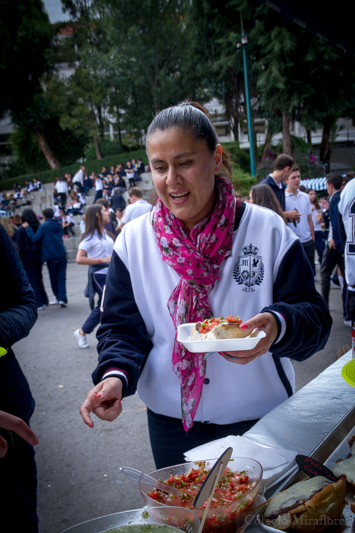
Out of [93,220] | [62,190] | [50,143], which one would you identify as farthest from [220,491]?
[50,143]

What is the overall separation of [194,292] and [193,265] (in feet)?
0.37

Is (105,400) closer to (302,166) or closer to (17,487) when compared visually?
(17,487)

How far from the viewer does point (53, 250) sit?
Answer: 32.0ft

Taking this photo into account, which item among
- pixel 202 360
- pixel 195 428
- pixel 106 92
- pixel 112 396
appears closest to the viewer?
pixel 112 396

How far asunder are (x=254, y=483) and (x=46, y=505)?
2577mm

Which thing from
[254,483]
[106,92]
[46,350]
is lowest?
[46,350]

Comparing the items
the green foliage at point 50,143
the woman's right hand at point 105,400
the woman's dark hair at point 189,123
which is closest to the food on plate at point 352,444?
the woman's right hand at point 105,400

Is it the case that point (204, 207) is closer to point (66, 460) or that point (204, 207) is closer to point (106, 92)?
point (66, 460)

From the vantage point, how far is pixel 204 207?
1824 millimetres

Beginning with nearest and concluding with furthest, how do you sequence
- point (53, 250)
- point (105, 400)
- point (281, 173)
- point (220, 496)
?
point (220, 496)
point (105, 400)
point (281, 173)
point (53, 250)

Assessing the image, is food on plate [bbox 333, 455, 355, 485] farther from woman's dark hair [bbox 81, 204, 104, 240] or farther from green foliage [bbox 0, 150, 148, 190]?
green foliage [bbox 0, 150, 148, 190]

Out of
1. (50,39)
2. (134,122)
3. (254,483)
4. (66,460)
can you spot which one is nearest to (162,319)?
(254,483)

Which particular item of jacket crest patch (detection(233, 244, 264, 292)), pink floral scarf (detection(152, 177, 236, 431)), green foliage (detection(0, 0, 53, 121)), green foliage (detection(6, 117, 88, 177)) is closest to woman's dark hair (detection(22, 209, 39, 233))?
pink floral scarf (detection(152, 177, 236, 431))

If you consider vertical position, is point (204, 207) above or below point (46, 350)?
above
